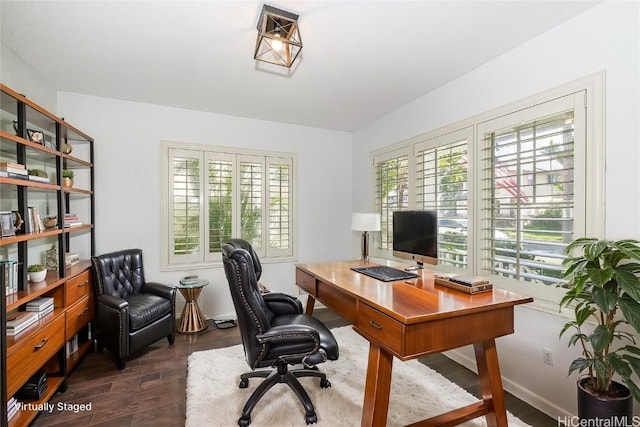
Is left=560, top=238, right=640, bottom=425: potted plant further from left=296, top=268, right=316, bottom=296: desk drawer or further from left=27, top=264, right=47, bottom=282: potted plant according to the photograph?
left=27, top=264, right=47, bottom=282: potted plant

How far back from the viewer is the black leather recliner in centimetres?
261

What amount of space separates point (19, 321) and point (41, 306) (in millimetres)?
262

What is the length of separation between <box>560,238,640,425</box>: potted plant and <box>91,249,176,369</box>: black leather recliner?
126 inches

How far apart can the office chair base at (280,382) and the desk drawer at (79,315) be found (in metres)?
1.44

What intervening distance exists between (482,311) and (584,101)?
5.02 ft

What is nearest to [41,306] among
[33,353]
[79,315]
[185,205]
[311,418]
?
[33,353]

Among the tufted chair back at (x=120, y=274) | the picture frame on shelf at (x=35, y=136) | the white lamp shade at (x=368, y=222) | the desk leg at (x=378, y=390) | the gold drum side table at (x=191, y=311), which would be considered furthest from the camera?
the gold drum side table at (x=191, y=311)

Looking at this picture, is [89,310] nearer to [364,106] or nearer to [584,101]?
[364,106]

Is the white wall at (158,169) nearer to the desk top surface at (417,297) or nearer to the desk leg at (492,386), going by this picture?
the desk top surface at (417,297)

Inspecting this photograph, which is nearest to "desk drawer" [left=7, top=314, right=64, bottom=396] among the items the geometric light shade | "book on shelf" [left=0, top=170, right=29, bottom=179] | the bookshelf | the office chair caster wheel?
the bookshelf

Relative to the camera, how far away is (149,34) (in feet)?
7.16

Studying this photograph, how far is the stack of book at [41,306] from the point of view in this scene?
2.12 m

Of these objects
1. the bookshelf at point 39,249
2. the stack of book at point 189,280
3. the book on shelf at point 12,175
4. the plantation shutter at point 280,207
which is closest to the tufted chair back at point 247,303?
the bookshelf at point 39,249

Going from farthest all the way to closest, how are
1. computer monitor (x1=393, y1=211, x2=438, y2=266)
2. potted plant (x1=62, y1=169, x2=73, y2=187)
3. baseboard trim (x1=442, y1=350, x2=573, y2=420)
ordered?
potted plant (x1=62, y1=169, x2=73, y2=187)
computer monitor (x1=393, y1=211, x2=438, y2=266)
baseboard trim (x1=442, y1=350, x2=573, y2=420)
